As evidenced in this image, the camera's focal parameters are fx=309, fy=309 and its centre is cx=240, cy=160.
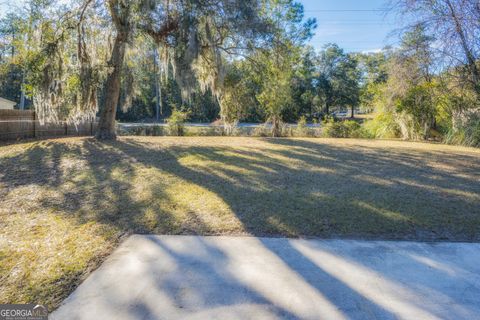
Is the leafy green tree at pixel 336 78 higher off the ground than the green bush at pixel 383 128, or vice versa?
the leafy green tree at pixel 336 78

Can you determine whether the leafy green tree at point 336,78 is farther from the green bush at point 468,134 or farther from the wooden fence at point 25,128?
the wooden fence at point 25,128

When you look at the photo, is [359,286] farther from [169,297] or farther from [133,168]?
[133,168]

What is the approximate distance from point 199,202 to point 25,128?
30.7 ft

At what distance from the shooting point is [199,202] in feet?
13.2

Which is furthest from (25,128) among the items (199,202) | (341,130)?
(341,130)

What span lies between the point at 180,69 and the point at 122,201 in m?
5.04

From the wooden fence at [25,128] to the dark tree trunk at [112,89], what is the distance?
1.61 metres

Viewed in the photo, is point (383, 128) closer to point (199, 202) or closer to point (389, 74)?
point (389, 74)

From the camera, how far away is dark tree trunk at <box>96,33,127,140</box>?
8.73 metres

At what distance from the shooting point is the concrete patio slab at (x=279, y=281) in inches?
74.8

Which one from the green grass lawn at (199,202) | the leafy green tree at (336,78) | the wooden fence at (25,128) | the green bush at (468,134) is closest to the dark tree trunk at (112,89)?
the wooden fence at (25,128)

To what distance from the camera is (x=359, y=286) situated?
2174 millimetres

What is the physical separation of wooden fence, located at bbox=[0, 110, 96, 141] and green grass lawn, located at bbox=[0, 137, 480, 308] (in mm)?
3443

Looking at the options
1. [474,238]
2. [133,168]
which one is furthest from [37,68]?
[474,238]
